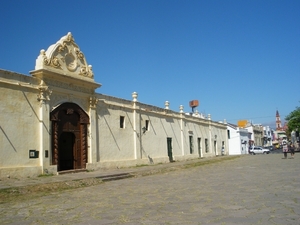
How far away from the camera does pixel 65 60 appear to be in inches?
672

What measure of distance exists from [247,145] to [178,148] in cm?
3482

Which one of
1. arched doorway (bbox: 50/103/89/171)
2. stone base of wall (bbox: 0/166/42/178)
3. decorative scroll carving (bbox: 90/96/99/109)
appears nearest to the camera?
stone base of wall (bbox: 0/166/42/178)

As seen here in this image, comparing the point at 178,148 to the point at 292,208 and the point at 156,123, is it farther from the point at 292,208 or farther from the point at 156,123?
the point at 292,208

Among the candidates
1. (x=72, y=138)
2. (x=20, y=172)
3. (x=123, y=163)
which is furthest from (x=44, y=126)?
(x=123, y=163)

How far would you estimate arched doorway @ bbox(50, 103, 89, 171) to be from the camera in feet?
55.4

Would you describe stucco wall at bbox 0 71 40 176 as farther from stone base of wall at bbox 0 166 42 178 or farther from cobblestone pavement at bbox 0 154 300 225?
cobblestone pavement at bbox 0 154 300 225

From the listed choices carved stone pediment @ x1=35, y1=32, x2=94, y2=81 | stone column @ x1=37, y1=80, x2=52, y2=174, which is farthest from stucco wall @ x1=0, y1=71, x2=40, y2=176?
carved stone pediment @ x1=35, y1=32, x2=94, y2=81

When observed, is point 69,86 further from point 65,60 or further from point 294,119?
point 294,119

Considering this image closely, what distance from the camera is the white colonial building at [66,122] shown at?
14.1 m

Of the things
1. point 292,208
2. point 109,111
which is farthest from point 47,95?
point 292,208

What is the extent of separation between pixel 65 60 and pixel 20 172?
21.0 ft

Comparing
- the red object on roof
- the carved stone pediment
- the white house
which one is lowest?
the white house

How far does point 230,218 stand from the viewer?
5.93 meters

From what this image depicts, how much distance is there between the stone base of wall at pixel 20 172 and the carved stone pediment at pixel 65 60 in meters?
4.79
